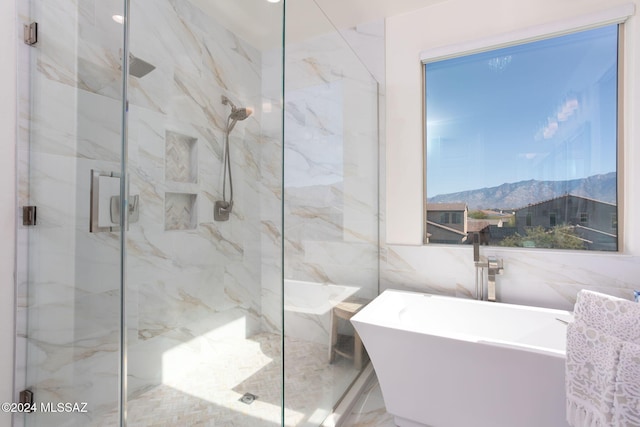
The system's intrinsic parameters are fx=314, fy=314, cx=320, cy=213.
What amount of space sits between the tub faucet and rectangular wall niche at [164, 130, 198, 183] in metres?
2.00

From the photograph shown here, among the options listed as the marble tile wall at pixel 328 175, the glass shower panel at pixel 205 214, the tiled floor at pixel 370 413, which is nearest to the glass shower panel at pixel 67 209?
the glass shower panel at pixel 205 214

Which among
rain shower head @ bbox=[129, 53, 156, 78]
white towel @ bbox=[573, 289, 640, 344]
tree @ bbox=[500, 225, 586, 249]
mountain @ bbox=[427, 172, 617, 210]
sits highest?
rain shower head @ bbox=[129, 53, 156, 78]

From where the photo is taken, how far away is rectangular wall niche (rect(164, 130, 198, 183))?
1.51 meters

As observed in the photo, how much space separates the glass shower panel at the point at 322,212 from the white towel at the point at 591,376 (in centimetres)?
108

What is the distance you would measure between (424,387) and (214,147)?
163 cm

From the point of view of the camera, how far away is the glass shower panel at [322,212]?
4.84ft

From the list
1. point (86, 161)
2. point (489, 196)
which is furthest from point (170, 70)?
point (489, 196)

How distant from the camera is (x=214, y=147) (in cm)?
148

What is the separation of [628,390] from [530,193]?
1439 mm

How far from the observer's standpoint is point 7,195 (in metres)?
1.40

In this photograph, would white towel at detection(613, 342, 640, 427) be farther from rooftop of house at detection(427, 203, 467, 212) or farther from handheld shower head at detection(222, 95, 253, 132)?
handheld shower head at detection(222, 95, 253, 132)

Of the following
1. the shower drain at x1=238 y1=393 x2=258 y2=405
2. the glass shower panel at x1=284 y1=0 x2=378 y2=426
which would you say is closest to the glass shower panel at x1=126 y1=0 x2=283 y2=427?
the shower drain at x1=238 y1=393 x2=258 y2=405

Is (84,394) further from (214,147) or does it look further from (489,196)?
(489,196)

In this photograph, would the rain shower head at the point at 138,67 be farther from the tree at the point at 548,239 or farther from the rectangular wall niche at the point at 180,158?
the tree at the point at 548,239
